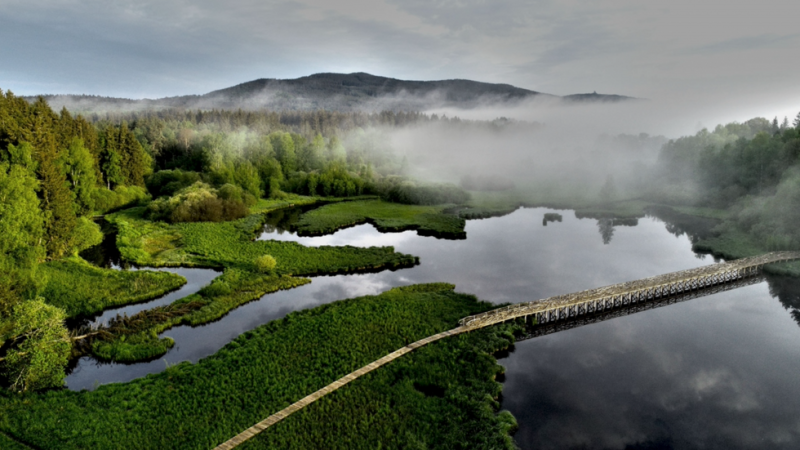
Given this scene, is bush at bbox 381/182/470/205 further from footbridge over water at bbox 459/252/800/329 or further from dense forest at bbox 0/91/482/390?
footbridge over water at bbox 459/252/800/329

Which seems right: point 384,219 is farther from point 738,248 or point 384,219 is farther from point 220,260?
point 738,248

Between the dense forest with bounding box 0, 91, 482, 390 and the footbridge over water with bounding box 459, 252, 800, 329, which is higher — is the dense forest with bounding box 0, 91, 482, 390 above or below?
above

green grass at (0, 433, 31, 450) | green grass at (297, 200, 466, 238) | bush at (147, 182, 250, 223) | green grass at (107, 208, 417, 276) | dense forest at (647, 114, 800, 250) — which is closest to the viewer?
green grass at (0, 433, 31, 450)

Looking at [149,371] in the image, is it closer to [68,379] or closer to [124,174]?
[68,379]

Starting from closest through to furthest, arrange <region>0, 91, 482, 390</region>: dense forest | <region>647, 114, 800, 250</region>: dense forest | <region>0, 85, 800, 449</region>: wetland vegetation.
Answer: <region>0, 85, 800, 449</region>: wetland vegetation
<region>0, 91, 482, 390</region>: dense forest
<region>647, 114, 800, 250</region>: dense forest

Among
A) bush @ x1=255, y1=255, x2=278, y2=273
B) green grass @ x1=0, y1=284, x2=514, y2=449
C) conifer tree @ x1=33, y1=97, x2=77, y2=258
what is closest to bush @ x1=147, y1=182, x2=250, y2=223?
conifer tree @ x1=33, y1=97, x2=77, y2=258

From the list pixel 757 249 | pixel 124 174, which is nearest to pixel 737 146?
pixel 757 249
